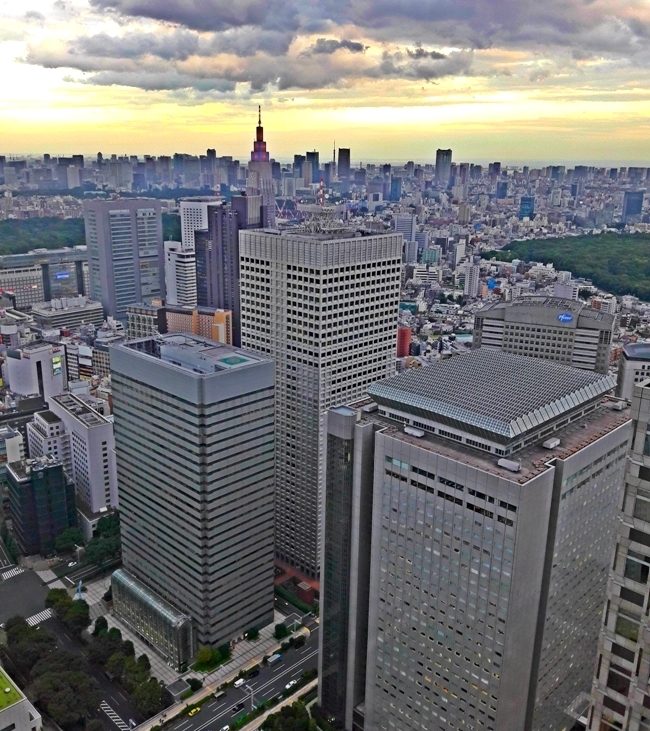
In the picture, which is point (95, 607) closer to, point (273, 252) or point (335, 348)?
point (335, 348)

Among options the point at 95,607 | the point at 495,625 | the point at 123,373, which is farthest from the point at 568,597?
the point at 95,607

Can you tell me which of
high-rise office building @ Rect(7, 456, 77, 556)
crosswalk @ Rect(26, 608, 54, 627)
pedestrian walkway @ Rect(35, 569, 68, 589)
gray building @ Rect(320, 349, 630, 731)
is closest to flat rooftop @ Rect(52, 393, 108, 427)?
high-rise office building @ Rect(7, 456, 77, 556)

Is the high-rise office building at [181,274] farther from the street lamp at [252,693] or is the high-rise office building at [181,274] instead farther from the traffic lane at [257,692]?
the street lamp at [252,693]

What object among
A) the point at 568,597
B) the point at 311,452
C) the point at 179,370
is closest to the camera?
the point at 568,597

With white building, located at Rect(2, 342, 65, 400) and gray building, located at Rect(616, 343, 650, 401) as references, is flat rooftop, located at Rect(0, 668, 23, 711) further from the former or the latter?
gray building, located at Rect(616, 343, 650, 401)

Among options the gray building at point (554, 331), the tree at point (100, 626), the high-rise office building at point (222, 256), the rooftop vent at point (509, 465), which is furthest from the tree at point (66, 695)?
the high-rise office building at point (222, 256)

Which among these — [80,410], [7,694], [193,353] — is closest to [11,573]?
[80,410]

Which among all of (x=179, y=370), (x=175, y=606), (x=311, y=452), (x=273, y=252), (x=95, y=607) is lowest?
(x=95, y=607)
